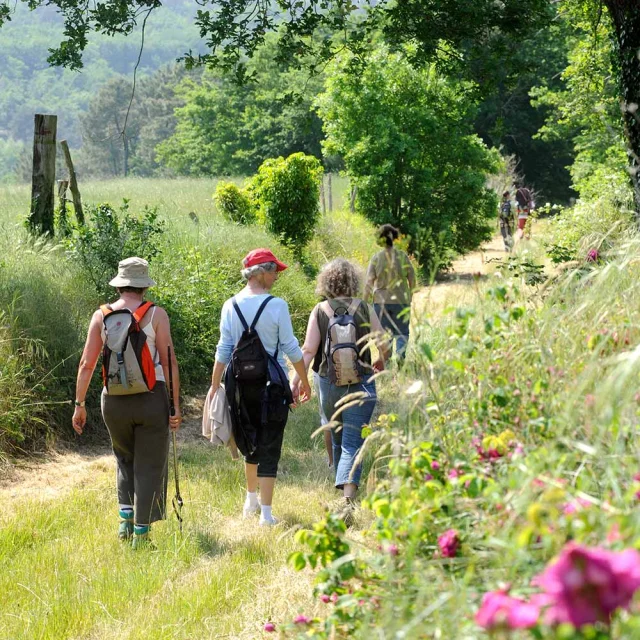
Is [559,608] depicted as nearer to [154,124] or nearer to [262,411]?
[262,411]

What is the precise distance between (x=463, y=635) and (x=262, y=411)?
396cm

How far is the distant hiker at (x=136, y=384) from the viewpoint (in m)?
5.39

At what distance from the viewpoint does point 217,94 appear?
69.2 metres

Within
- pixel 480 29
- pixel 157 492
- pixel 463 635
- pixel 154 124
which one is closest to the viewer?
pixel 463 635

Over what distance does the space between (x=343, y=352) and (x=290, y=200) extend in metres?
11.2

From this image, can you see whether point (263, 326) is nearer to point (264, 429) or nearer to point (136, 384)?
point (264, 429)

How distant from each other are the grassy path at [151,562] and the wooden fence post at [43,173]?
13.7 ft

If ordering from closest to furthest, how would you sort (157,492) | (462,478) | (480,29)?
(462,478) → (157,492) → (480,29)

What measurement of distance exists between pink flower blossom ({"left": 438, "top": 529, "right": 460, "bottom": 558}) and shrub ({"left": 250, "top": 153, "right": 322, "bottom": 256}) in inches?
565

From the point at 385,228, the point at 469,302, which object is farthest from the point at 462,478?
the point at 385,228

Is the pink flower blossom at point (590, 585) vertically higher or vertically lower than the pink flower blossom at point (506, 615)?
higher

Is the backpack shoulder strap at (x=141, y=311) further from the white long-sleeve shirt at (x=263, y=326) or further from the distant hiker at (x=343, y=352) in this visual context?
the distant hiker at (x=343, y=352)

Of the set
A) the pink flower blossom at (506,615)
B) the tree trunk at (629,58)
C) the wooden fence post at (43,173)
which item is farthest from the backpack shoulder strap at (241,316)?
the wooden fence post at (43,173)

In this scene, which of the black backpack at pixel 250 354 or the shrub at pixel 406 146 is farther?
the shrub at pixel 406 146
